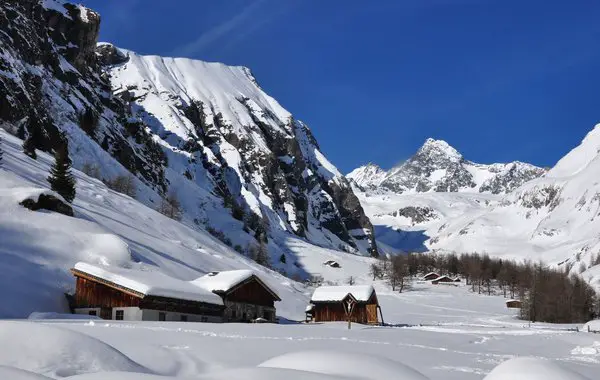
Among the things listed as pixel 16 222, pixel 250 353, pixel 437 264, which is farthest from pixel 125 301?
pixel 437 264

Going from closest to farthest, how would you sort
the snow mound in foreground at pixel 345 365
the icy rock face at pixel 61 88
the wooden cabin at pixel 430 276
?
the snow mound in foreground at pixel 345 365
the icy rock face at pixel 61 88
the wooden cabin at pixel 430 276

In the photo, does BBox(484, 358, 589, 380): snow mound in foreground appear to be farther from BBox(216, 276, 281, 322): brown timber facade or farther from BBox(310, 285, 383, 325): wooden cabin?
BBox(310, 285, 383, 325): wooden cabin

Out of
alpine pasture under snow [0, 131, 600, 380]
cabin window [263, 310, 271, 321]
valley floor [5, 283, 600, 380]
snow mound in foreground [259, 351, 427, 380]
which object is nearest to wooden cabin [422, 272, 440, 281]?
alpine pasture under snow [0, 131, 600, 380]

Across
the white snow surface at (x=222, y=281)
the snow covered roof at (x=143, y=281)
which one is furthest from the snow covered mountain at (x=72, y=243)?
the white snow surface at (x=222, y=281)

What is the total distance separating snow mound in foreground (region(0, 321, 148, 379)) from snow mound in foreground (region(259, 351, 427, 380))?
101 inches

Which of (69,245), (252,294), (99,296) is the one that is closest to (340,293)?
(252,294)

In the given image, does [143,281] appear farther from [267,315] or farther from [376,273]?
[376,273]

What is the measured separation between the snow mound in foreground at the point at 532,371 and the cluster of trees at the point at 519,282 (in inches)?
3353

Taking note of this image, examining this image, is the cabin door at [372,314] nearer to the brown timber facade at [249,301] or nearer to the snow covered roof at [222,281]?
the brown timber facade at [249,301]

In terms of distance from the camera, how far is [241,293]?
4603cm

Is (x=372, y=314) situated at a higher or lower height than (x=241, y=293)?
lower

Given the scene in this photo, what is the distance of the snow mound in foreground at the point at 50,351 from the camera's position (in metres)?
8.45

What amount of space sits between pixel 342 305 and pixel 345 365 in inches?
2243

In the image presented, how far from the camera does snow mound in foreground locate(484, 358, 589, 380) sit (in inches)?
281
